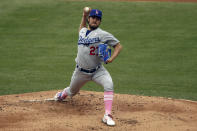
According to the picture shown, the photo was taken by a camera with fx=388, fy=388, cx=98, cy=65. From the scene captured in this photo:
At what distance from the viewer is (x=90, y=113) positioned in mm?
6883

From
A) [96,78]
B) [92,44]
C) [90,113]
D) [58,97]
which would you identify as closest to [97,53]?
[92,44]

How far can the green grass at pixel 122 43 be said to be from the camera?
9719 mm

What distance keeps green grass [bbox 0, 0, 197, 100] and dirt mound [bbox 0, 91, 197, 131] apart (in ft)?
3.63

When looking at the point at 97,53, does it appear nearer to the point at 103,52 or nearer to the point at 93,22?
the point at 103,52

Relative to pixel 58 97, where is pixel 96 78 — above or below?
above

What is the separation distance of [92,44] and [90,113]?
127 centimetres

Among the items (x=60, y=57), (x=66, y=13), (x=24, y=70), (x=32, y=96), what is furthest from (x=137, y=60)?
(x=66, y=13)

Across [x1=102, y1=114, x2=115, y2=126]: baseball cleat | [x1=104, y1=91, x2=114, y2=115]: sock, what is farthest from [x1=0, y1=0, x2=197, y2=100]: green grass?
[x1=102, y1=114, x2=115, y2=126]: baseball cleat

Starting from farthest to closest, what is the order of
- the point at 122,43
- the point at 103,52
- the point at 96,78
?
1. the point at 122,43
2. the point at 96,78
3. the point at 103,52

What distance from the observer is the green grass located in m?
9.72

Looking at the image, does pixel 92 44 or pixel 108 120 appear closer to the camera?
pixel 108 120

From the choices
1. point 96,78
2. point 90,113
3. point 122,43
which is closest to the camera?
point 96,78

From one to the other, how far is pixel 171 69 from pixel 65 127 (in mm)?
5729

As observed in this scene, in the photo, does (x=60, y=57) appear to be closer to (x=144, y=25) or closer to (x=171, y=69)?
(x=171, y=69)
